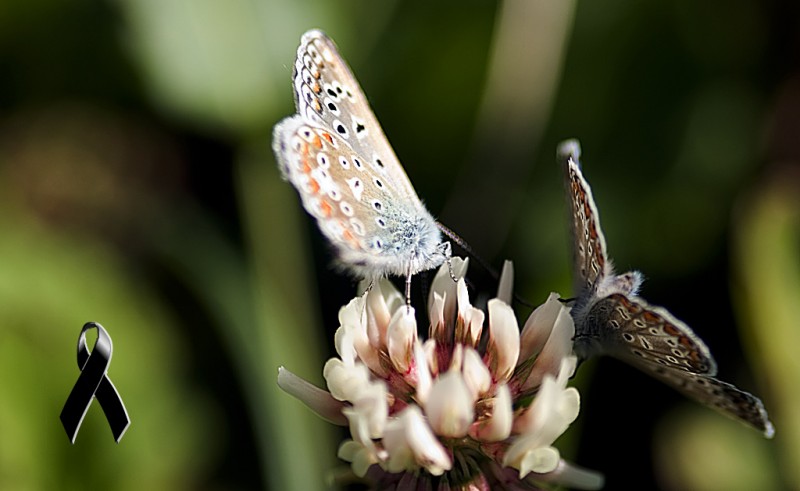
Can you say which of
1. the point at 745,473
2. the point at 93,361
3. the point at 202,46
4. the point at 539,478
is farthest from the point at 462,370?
the point at 202,46

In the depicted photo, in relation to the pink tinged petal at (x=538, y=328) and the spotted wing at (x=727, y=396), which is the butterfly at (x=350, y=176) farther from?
the spotted wing at (x=727, y=396)

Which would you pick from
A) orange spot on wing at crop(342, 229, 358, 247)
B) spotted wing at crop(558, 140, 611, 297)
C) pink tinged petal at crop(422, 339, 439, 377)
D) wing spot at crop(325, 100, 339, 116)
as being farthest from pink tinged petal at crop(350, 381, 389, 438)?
wing spot at crop(325, 100, 339, 116)

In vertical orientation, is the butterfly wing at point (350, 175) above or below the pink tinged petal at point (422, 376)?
above

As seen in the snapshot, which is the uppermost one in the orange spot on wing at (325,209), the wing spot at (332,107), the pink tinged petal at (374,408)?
the wing spot at (332,107)

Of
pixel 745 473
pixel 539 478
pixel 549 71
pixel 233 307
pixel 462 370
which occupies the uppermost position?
pixel 549 71

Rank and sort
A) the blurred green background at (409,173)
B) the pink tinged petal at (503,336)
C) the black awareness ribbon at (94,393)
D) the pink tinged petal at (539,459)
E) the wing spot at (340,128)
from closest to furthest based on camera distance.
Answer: the black awareness ribbon at (94,393) → the pink tinged petal at (539,459) → the pink tinged petal at (503,336) → the wing spot at (340,128) → the blurred green background at (409,173)

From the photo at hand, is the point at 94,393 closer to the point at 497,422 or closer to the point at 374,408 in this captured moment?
the point at 374,408

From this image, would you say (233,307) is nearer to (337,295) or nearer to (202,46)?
(337,295)

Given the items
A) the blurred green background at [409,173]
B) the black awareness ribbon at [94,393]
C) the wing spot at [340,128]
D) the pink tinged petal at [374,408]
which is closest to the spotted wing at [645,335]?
the pink tinged petal at [374,408]
